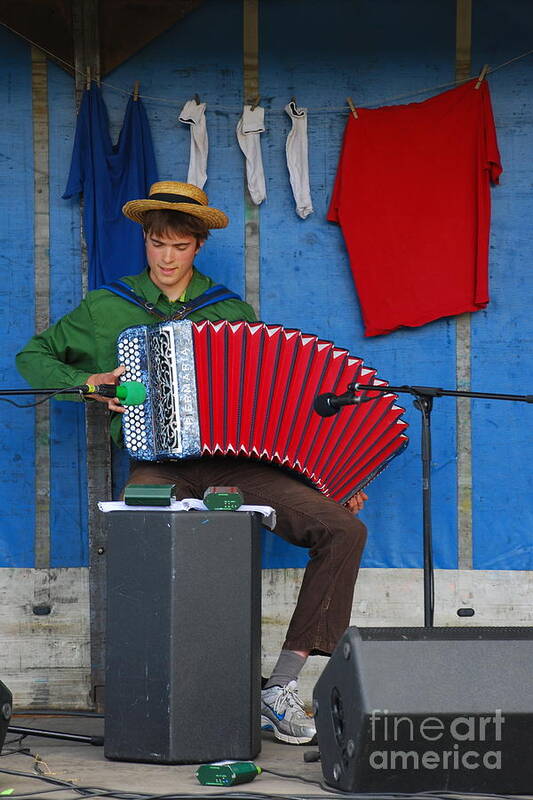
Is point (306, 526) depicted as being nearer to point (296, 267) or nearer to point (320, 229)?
point (296, 267)

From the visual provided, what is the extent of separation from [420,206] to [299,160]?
0.49 m

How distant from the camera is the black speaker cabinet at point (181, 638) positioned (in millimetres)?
A: 2705

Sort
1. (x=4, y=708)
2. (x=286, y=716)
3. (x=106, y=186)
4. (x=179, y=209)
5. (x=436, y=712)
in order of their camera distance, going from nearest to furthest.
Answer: (x=436, y=712), (x=4, y=708), (x=286, y=716), (x=179, y=209), (x=106, y=186)

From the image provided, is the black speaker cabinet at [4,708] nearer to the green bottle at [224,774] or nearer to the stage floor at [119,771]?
the stage floor at [119,771]

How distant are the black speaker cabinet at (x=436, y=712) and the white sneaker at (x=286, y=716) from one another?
0.82 meters

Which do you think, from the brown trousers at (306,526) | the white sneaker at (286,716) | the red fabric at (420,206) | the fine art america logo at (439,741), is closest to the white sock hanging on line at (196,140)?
the red fabric at (420,206)

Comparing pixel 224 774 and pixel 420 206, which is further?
pixel 420 206

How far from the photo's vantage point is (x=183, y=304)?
3736 millimetres

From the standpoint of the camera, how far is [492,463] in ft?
13.4

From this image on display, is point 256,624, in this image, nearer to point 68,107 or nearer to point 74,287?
point 74,287

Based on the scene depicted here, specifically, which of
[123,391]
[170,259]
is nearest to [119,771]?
[123,391]

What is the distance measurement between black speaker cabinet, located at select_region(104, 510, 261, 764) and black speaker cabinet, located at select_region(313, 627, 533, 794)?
512 millimetres

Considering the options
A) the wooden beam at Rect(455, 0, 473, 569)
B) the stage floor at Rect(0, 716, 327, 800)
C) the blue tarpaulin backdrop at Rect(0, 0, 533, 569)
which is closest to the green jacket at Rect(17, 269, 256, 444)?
the blue tarpaulin backdrop at Rect(0, 0, 533, 569)

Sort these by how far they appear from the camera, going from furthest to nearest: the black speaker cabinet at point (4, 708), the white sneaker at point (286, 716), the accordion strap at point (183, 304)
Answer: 1. the accordion strap at point (183, 304)
2. the white sneaker at point (286, 716)
3. the black speaker cabinet at point (4, 708)
